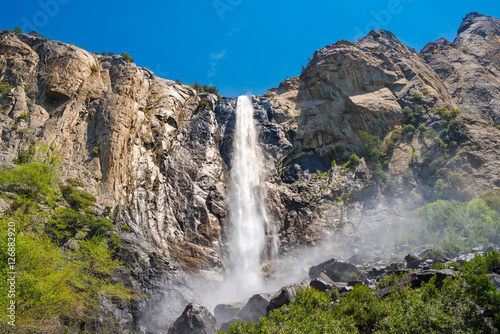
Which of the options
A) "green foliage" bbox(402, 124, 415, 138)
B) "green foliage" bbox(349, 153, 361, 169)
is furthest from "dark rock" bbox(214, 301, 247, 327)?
"green foliage" bbox(402, 124, 415, 138)

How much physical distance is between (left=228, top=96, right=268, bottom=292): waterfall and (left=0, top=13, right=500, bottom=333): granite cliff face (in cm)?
128

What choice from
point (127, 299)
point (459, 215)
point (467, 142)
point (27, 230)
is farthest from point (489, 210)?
point (27, 230)

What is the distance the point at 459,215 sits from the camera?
116 ft

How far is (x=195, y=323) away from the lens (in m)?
21.0

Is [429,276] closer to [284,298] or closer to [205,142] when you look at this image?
[284,298]

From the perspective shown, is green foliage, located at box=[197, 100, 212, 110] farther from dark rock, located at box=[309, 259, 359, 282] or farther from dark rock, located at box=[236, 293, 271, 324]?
dark rock, located at box=[236, 293, 271, 324]

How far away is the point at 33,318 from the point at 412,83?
58829 mm

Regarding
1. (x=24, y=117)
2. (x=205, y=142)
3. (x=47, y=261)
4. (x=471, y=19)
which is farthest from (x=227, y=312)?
(x=471, y=19)

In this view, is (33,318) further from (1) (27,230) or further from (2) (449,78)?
(2) (449,78)

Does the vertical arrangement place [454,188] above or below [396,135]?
below

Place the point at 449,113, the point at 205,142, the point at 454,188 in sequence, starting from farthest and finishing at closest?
the point at 449,113
the point at 205,142
the point at 454,188

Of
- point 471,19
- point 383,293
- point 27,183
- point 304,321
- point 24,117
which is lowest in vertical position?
point 304,321

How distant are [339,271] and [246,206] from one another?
54.9 ft

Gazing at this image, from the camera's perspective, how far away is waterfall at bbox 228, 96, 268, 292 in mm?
36750
